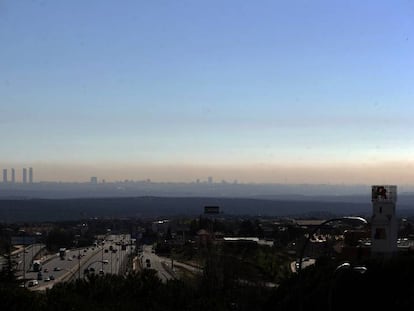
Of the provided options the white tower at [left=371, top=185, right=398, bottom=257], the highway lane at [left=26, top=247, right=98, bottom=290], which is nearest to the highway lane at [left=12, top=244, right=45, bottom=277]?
the highway lane at [left=26, top=247, right=98, bottom=290]

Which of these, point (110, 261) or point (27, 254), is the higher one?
point (110, 261)

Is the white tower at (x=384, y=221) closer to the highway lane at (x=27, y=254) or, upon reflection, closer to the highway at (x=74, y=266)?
the highway at (x=74, y=266)

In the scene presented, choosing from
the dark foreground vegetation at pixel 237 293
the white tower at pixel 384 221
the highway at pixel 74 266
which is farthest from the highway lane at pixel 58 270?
the white tower at pixel 384 221

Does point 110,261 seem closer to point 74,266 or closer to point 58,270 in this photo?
point 74,266

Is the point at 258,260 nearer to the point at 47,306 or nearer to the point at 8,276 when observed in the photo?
the point at 8,276

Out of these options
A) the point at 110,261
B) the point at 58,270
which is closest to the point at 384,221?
the point at 58,270

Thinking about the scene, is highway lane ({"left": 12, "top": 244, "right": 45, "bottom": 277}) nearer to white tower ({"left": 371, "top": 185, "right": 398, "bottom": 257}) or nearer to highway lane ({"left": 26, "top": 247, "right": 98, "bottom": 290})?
highway lane ({"left": 26, "top": 247, "right": 98, "bottom": 290})

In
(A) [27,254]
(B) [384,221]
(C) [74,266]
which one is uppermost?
(B) [384,221]
